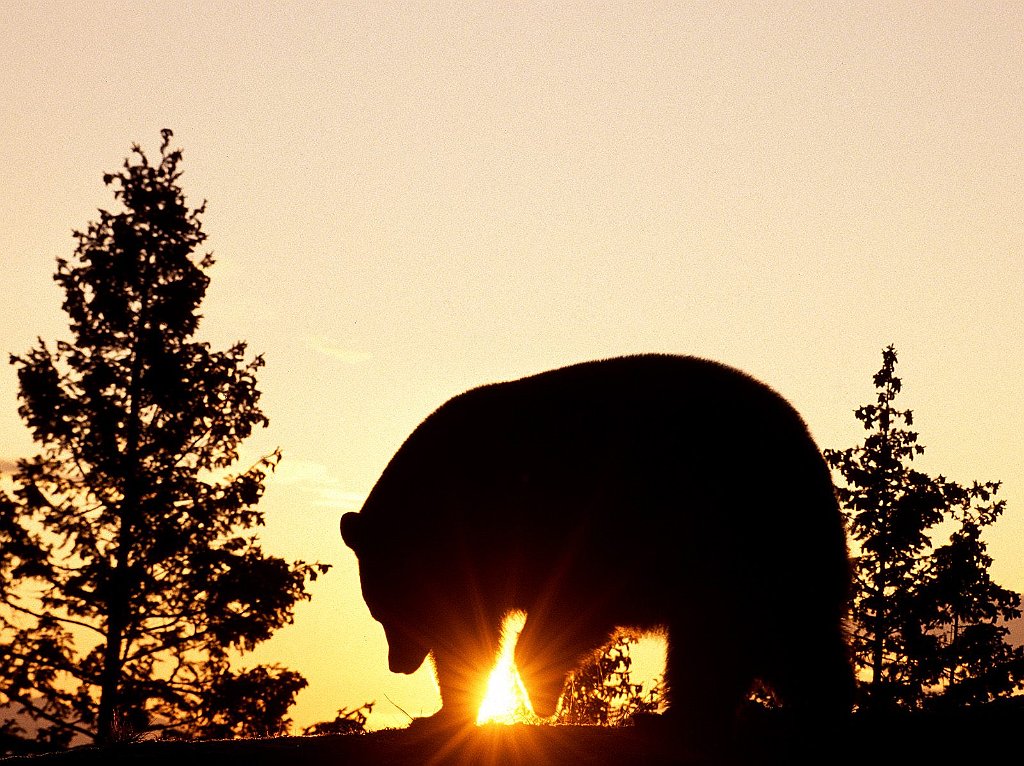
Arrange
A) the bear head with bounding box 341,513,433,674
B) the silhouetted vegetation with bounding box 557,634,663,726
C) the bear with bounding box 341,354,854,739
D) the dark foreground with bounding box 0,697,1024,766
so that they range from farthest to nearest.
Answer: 1. the silhouetted vegetation with bounding box 557,634,663,726
2. the bear head with bounding box 341,513,433,674
3. the bear with bounding box 341,354,854,739
4. the dark foreground with bounding box 0,697,1024,766

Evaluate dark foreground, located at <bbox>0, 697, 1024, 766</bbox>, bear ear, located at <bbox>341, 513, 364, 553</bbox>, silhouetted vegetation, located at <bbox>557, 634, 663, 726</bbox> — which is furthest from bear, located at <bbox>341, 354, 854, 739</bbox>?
silhouetted vegetation, located at <bbox>557, 634, 663, 726</bbox>

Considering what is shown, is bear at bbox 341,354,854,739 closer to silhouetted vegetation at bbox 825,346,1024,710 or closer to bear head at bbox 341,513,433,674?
bear head at bbox 341,513,433,674

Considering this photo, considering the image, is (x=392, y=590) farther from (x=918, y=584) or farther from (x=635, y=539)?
(x=918, y=584)

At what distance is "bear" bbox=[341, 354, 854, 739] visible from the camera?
716cm

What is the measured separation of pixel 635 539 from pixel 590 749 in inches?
54.8

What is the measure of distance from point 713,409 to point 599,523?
3.71ft

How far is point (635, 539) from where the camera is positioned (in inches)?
285

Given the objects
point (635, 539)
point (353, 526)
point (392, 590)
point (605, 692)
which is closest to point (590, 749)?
point (635, 539)

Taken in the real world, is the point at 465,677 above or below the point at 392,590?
below

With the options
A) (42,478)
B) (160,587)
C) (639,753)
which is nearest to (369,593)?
(639,753)

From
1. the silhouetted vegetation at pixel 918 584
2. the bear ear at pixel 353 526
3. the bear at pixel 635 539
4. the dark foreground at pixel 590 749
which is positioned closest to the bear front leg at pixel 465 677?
the bear at pixel 635 539

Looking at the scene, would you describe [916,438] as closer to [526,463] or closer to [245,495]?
[245,495]

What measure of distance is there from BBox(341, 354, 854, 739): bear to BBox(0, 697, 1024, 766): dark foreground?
52 cm

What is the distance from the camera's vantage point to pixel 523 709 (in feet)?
27.3
